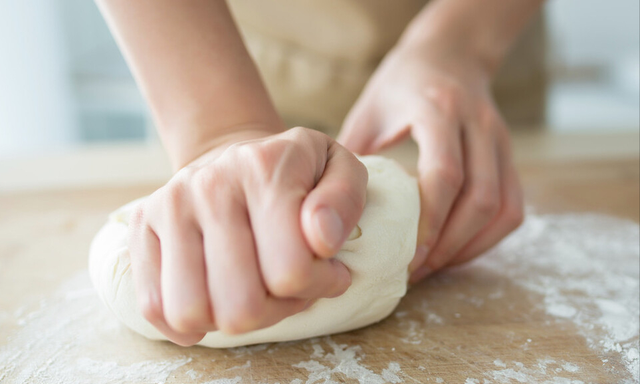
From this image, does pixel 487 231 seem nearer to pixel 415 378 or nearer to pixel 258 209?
pixel 415 378

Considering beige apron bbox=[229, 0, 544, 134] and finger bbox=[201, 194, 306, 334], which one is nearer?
finger bbox=[201, 194, 306, 334]

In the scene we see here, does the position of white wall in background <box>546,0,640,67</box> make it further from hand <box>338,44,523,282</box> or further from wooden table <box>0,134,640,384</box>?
wooden table <box>0,134,640,384</box>

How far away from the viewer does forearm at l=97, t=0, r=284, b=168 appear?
676mm

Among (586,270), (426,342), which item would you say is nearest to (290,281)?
(426,342)

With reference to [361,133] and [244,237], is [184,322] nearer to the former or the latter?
[244,237]

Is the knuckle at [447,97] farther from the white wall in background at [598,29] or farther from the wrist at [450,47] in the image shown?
the white wall in background at [598,29]

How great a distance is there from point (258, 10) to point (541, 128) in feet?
3.23

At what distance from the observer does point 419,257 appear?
73 cm

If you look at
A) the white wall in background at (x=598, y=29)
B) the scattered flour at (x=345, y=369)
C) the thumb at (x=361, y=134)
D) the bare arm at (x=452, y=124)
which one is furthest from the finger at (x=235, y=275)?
the white wall in background at (x=598, y=29)

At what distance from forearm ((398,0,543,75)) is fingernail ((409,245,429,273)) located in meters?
0.41

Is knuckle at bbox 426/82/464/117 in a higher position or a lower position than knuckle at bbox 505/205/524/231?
higher

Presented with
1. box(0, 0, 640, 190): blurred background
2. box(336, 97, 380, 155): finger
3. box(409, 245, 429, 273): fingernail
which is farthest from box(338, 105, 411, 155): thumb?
box(0, 0, 640, 190): blurred background

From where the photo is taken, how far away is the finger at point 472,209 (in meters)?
0.77

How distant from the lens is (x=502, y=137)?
851 millimetres
